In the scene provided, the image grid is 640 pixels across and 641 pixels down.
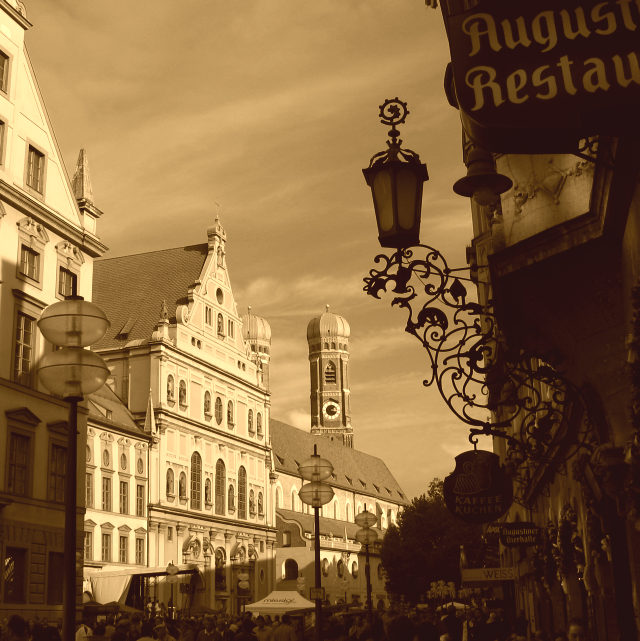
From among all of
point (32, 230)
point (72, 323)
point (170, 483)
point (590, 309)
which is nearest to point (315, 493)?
point (72, 323)

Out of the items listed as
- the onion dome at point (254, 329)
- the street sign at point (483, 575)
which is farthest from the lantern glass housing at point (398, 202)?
the onion dome at point (254, 329)

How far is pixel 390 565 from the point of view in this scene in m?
72.2

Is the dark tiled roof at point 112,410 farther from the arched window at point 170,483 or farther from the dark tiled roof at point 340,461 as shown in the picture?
the dark tiled roof at point 340,461

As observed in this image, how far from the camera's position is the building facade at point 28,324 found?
30.0m

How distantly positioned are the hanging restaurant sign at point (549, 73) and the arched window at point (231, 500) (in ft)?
214

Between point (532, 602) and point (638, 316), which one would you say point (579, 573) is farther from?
point (532, 602)

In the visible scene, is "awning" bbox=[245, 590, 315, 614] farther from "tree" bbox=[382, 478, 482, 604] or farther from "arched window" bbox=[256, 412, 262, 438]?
"arched window" bbox=[256, 412, 262, 438]

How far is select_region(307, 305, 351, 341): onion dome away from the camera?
14925 cm

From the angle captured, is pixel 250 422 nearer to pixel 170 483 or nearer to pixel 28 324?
pixel 170 483

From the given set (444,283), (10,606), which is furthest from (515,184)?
(10,606)

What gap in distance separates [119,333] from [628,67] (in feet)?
206

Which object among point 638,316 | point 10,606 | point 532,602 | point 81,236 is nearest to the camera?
point 638,316

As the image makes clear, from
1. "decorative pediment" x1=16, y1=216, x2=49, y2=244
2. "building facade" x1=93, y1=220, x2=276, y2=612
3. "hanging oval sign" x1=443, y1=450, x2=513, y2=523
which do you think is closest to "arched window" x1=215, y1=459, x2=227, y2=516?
"building facade" x1=93, y1=220, x2=276, y2=612

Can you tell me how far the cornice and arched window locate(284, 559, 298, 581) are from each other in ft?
181
